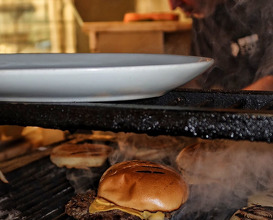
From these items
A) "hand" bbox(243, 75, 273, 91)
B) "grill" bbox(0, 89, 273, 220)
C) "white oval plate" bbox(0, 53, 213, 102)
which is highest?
"white oval plate" bbox(0, 53, 213, 102)

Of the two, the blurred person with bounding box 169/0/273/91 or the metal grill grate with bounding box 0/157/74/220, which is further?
the blurred person with bounding box 169/0/273/91

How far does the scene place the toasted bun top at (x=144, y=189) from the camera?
1310mm

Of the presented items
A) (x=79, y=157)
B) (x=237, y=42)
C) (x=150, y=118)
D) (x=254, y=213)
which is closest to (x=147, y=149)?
(x=79, y=157)

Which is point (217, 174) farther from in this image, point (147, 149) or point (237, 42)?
point (237, 42)

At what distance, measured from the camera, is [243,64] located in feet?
8.25

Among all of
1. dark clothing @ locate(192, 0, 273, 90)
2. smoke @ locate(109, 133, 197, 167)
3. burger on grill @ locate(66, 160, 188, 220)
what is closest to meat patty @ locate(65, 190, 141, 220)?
burger on grill @ locate(66, 160, 188, 220)

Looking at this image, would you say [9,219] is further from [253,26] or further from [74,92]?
[253,26]

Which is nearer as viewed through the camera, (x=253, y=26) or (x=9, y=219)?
(x=9, y=219)

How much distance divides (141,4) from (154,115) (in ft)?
16.7

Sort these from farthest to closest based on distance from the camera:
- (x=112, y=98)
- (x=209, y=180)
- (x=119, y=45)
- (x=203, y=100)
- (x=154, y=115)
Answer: (x=119, y=45), (x=209, y=180), (x=203, y=100), (x=112, y=98), (x=154, y=115)

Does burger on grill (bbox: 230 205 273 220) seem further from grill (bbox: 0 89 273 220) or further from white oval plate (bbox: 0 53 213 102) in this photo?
white oval plate (bbox: 0 53 213 102)

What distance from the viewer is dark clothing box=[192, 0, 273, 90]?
93.4 inches

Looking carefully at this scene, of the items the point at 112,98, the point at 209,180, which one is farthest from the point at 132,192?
the point at 112,98

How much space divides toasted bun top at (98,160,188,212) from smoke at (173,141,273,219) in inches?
3.1
